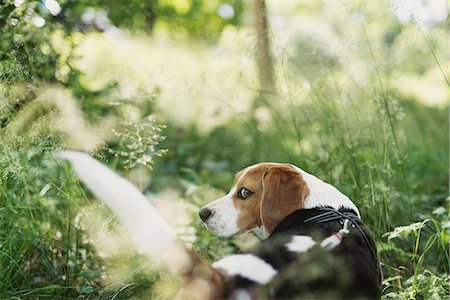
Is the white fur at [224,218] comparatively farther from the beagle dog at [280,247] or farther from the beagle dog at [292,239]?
the beagle dog at [280,247]

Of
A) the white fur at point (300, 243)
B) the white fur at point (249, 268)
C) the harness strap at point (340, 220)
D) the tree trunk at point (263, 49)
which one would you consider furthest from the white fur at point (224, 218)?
the tree trunk at point (263, 49)

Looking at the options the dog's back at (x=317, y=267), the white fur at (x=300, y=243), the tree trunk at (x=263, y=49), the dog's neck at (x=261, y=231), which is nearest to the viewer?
the dog's back at (x=317, y=267)

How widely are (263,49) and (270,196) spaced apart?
265 cm

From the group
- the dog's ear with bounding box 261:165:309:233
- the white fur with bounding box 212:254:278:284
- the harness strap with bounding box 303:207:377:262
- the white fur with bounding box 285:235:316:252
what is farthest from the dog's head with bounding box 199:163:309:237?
the white fur with bounding box 212:254:278:284

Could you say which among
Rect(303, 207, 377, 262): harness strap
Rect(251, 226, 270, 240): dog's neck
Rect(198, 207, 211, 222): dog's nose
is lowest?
Rect(251, 226, 270, 240): dog's neck

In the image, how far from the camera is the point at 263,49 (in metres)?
5.48

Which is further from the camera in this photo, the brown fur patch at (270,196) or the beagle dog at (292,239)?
the brown fur patch at (270,196)

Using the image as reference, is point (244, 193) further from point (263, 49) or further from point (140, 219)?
point (263, 49)

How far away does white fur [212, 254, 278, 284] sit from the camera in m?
2.34

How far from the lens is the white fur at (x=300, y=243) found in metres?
2.50

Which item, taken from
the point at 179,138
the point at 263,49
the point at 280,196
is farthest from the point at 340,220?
the point at 179,138

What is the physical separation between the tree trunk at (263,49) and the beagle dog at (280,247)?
1.42 metres

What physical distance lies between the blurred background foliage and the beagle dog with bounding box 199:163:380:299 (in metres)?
0.45

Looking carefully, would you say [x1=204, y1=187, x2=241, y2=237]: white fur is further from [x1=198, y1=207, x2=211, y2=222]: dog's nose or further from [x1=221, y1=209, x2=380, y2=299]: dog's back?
[x1=221, y1=209, x2=380, y2=299]: dog's back
